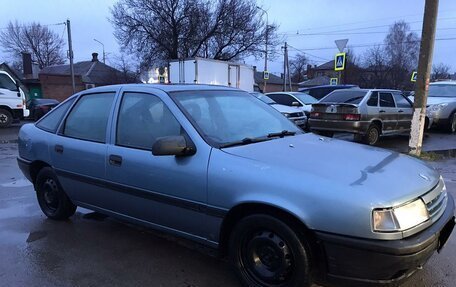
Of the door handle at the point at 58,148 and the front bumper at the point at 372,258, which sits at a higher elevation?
the door handle at the point at 58,148

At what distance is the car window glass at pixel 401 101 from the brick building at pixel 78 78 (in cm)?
3902

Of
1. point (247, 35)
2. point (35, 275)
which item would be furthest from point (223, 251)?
point (247, 35)

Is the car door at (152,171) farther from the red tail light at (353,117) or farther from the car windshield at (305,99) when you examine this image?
the car windshield at (305,99)

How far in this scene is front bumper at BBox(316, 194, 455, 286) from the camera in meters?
2.53

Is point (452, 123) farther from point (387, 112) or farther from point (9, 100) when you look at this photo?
point (9, 100)

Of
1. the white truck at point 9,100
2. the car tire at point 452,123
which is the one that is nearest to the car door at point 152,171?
the car tire at point 452,123

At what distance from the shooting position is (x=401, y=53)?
198 ft

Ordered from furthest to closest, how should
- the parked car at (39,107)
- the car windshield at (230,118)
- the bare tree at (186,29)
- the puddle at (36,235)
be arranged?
1. the bare tree at (186,29)
2. the parked car at (39,107)
3. the puddle at (36,235)
4. the car windshield at (230,118)

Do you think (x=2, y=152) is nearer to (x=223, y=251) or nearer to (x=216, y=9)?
(x=223, y=251)

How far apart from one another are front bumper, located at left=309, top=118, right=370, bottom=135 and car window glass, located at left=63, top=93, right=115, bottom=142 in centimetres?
743

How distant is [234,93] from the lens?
13.9 ft

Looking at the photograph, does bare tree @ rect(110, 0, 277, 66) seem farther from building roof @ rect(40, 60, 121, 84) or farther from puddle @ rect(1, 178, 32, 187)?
puddle @ rect(1, 178, 32, 187)

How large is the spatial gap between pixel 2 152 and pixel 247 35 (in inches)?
1174

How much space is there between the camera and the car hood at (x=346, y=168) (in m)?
2.66
